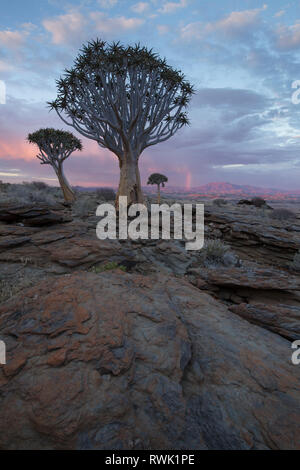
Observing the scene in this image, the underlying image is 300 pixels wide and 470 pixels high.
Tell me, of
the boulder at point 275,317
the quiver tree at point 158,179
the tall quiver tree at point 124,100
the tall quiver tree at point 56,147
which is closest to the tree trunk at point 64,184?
the tall quiver tree at point 56,147

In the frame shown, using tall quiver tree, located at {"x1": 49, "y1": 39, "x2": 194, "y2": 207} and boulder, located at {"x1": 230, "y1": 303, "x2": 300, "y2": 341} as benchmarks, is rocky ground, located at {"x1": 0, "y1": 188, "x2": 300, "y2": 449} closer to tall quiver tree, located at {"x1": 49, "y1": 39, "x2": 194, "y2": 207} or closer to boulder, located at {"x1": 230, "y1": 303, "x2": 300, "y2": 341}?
boulder, located at {"x1": 230, "y1": 303, "x2": 300, "y2": 341}

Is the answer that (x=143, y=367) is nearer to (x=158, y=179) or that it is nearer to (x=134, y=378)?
(x=134, y=378)

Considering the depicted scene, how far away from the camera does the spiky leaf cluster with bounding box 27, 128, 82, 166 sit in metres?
20.6

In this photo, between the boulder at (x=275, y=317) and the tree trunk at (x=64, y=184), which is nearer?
the boulder at (x=275, y=317)

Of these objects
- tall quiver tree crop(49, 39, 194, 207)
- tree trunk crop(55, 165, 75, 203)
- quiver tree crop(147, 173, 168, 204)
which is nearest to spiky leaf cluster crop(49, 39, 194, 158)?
tall quiver tree crop(49, 39, 194, 207)

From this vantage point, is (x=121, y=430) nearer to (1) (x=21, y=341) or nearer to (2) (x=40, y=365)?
(2) (x=40, y=365)

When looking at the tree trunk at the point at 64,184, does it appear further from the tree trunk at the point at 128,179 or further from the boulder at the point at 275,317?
the boulder at the point at 275,317

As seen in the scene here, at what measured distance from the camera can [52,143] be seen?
2111 cm

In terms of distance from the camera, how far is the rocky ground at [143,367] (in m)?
1.78

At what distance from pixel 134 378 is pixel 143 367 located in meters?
0.16

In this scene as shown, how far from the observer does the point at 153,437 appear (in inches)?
68.6

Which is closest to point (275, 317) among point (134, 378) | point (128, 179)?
point (134, 378)

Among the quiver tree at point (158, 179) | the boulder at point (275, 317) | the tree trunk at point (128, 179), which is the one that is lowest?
the boulder at point (275, 317)

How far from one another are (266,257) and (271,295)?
378 cm
